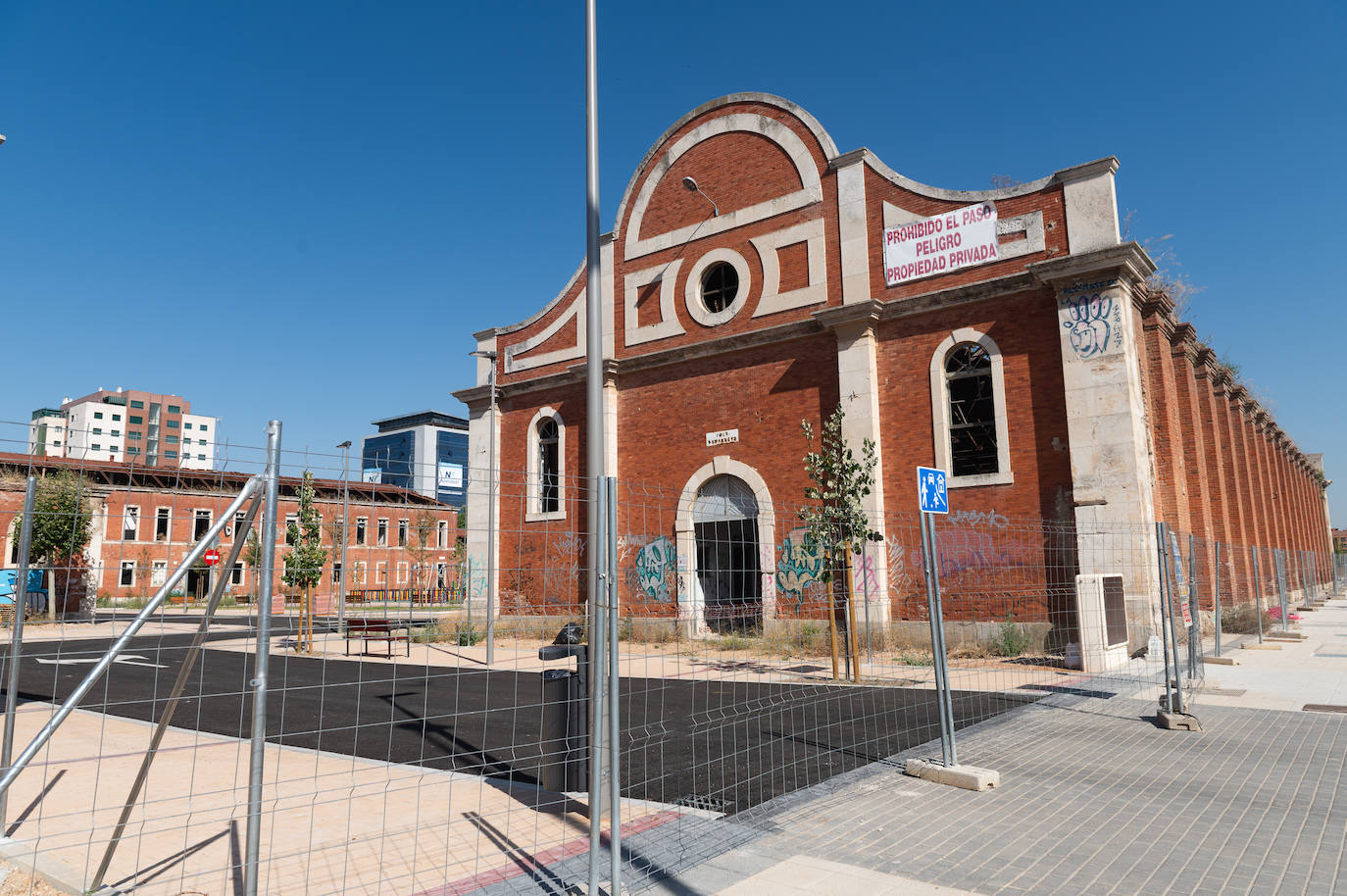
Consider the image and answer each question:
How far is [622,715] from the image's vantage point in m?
9.74

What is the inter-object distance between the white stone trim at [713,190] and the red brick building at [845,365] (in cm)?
6

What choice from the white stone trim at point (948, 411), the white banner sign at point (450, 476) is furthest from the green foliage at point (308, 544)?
the white banner sign at point (450, 476)

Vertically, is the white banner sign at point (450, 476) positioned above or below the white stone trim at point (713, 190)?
below

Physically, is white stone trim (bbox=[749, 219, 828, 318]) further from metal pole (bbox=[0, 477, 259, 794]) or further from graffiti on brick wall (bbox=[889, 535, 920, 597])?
metal pole (bbox=[0, 477, 259, 794])

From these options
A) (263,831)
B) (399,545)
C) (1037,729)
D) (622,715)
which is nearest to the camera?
(399,545)

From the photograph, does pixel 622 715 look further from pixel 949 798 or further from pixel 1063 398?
pixel 1063 398

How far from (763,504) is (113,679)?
13.5 meters

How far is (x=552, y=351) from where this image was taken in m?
24.5

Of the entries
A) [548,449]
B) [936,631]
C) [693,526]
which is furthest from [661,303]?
[936,631]

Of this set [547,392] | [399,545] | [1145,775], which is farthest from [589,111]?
[547,392]

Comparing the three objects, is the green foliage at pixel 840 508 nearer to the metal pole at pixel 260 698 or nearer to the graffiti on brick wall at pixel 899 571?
the graffiti on brick wall at pixel 899 571

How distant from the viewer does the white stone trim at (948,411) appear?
1634 centimetres

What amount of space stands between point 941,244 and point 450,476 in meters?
15.2

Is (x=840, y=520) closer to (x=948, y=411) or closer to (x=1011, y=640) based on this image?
(x=1011, y=640)
